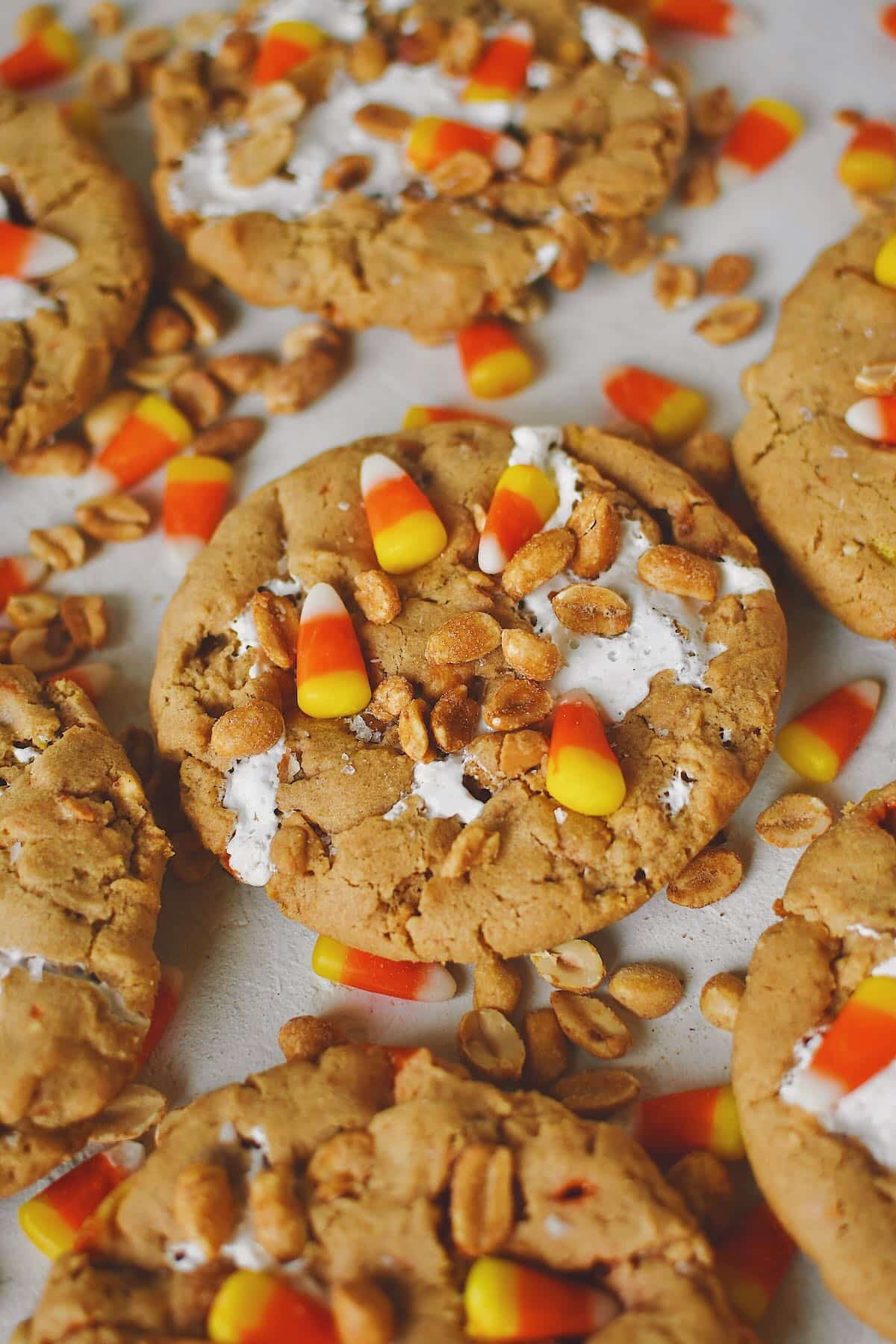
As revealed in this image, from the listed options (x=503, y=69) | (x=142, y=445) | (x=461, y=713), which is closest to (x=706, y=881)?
(x=461, y=713)

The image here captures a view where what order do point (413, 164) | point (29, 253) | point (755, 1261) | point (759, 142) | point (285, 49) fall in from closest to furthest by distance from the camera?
point (755, 1261)
point (29, 253)
point (413, 164)
point (285, 49)
point (759, 142)

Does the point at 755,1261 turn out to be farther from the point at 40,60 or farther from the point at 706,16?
the point at 40,60

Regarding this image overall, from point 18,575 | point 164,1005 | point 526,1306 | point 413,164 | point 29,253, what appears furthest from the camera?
point 413,164

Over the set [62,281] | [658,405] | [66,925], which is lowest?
[66,925]

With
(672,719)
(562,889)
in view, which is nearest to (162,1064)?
(562,889)

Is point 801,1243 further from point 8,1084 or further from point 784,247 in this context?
point 784,247

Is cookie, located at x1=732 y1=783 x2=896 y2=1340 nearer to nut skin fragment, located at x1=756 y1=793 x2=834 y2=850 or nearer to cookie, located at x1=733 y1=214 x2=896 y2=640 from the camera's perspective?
nut skin fragment, located at x1=756 y1=793 x2=834 y2=850

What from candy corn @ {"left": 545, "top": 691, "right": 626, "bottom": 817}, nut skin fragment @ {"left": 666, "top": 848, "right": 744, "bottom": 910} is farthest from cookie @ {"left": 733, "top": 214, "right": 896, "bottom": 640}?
candy corn @ {"left": 545, "top": 691, "right": 626, "bottom": 817}
